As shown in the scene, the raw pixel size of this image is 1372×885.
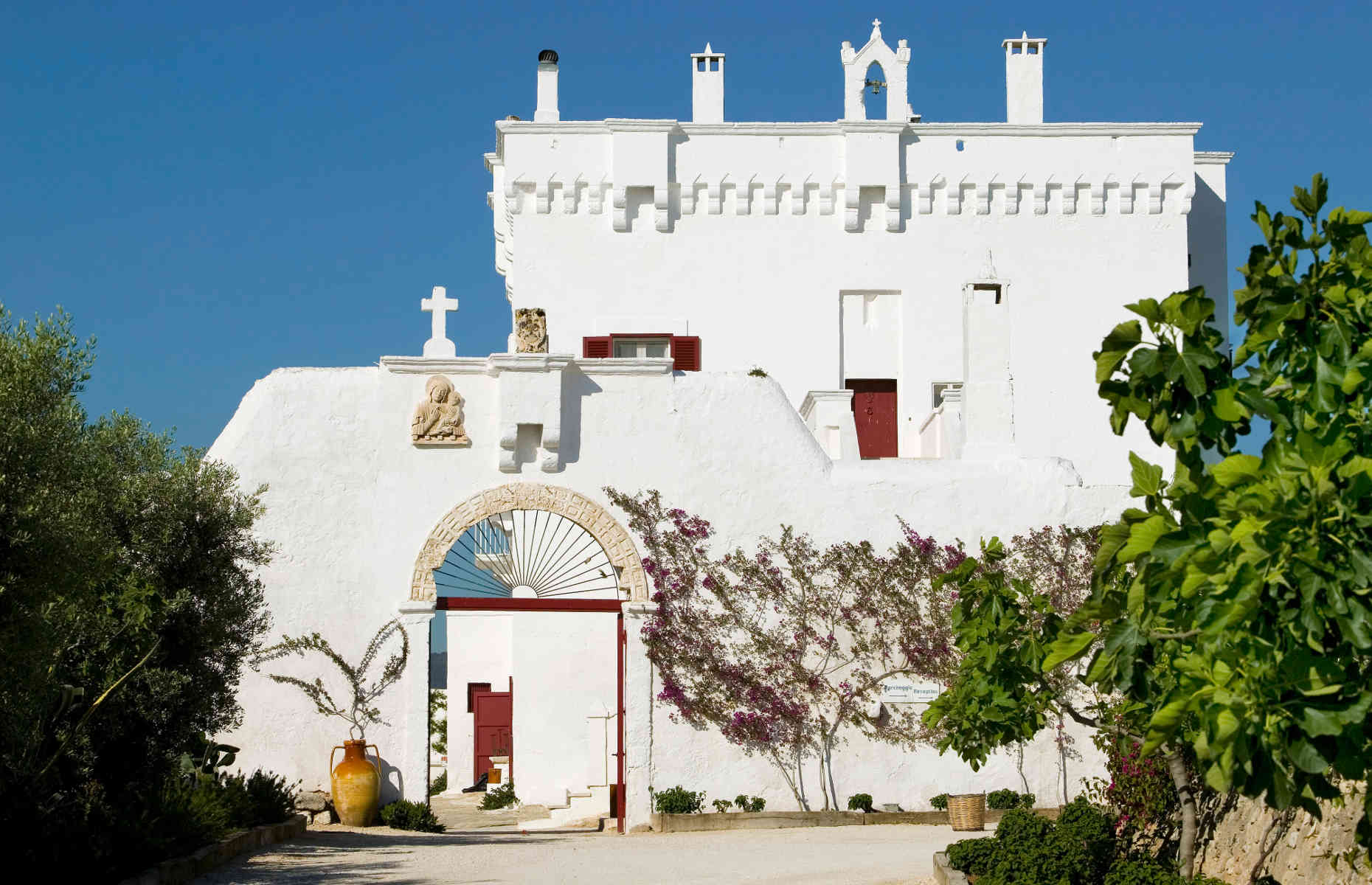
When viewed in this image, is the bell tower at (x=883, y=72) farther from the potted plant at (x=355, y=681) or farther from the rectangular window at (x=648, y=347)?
the potted plant at (x=355, y=681)

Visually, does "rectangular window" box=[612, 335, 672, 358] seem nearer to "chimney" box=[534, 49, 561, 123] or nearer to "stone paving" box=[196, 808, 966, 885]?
"chimney" box=[534, 49, 561, 123]

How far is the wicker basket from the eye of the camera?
46.9ft

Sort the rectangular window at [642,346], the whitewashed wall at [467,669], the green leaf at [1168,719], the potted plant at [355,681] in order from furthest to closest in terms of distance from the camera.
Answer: the whitewashed wall at [467,669]
the rectangular window at [642,346]
the potted plant at [355,681]
the green leaf at [1168,719]

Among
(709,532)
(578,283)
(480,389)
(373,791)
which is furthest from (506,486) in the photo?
(578,283)

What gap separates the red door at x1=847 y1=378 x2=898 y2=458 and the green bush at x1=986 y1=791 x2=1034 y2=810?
689 cm


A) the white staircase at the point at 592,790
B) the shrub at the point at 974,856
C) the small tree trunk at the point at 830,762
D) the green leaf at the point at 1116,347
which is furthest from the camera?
the white staircase at the point at 592,790

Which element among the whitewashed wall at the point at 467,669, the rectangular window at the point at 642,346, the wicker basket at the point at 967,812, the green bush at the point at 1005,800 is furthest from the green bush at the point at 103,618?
the whitewashed wall at the point at 467,669

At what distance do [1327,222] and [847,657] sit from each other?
10.4 metres

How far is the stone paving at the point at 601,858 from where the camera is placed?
1062cm

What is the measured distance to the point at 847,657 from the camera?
1505cm

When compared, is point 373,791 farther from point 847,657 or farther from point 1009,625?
point 1009,625

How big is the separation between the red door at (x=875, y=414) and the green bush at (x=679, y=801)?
7422mm

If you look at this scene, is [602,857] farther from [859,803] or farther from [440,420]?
[440,420]

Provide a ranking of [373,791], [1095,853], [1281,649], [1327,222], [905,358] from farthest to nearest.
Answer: [905,358] < [373,791] < [1095,853] < [1327,222] < [1281,649]
